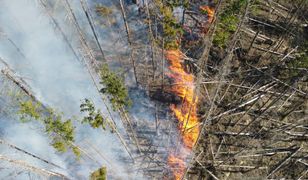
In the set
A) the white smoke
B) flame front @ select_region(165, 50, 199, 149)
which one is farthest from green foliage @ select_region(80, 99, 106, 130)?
flame front @ select_region(165, 50, 199, 149)

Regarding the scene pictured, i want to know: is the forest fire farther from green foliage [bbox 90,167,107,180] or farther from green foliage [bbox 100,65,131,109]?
green foliage [bbox 90,167,107,180]

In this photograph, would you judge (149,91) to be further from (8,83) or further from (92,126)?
(8,83)

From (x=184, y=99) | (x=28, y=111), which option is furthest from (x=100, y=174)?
(x=184, y=99)

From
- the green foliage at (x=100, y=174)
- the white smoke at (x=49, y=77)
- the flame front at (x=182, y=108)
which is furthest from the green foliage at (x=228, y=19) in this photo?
the green foliage at (x=100, y=174)

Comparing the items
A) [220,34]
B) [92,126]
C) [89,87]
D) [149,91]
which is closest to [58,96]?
[89,87]

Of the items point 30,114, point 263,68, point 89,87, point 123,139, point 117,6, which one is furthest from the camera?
point 117,6

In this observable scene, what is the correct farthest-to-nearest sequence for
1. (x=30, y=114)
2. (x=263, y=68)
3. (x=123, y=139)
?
(x=263, y=68)
(x=123, y=139)
(x=30, y=114)

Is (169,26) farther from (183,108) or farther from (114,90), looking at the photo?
(114,90)

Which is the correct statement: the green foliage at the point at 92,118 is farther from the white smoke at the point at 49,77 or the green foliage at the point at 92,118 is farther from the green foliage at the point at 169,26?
the green foliage at the point at 169,26
